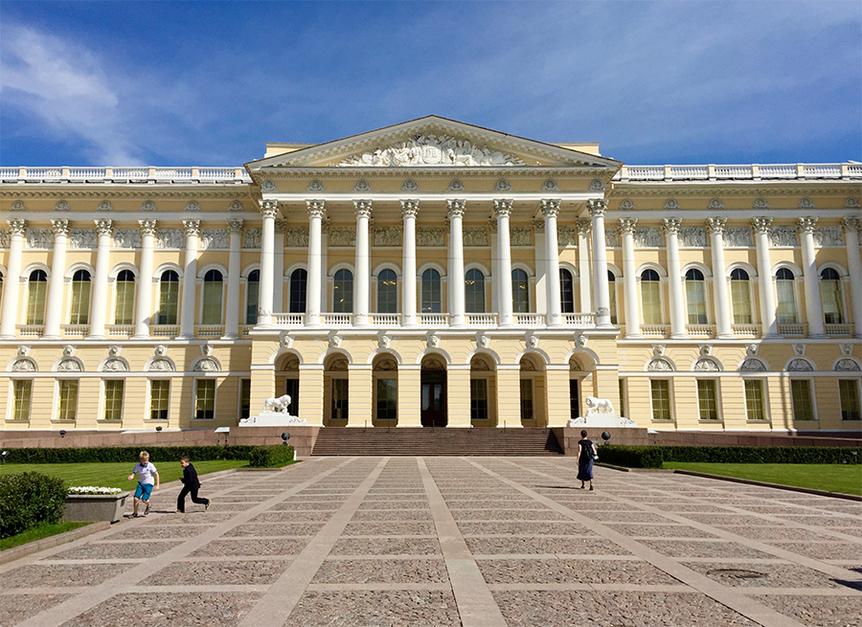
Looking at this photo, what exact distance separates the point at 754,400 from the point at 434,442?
22.8 metres

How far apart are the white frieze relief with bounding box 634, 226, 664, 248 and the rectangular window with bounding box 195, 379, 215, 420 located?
30.2 metres

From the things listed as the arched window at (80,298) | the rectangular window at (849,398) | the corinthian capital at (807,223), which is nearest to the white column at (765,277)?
the corinthian capital at (807,223)

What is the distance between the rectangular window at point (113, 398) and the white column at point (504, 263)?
23.6 m

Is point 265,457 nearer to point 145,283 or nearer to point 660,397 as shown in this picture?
point 145,283

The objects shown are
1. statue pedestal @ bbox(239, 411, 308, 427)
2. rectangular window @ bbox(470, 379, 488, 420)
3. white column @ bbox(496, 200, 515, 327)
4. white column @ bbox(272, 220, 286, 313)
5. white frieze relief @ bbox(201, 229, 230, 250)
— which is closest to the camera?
statue pedestal @ bbox(239, 411, 308, 427)

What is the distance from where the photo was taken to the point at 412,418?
38.0 meters

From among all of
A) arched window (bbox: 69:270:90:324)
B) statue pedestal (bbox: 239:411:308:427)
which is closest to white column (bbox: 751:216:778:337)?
statue pedestal (bbox: 239:411:308:427)

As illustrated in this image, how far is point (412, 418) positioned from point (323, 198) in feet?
47.5

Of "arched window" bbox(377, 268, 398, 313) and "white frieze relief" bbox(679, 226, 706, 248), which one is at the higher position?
"white frieze relief" bbox(679, 226, 706, 248)

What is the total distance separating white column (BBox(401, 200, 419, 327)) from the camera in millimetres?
39188

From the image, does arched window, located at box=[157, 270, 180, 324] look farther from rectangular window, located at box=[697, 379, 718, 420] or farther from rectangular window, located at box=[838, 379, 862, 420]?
rectangular window, located at box=[838, 379, 862, 420]

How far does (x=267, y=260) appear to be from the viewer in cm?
3984

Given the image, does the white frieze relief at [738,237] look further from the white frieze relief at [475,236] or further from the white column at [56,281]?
the white column at [56,281]

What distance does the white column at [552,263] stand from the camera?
39.2 meters
